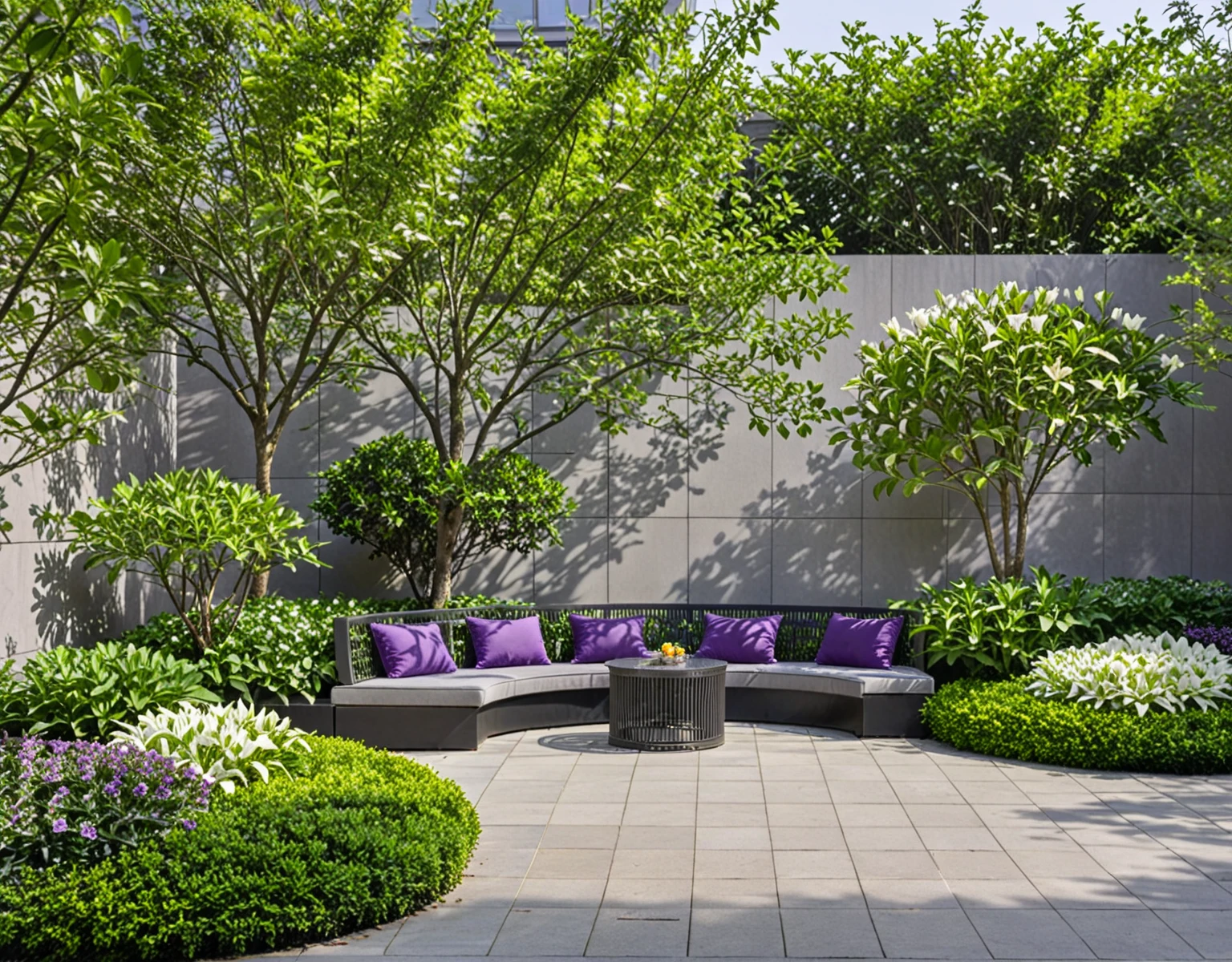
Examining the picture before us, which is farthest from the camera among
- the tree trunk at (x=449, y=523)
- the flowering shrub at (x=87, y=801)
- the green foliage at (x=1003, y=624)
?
the tree trunk at (x=449, y=523)

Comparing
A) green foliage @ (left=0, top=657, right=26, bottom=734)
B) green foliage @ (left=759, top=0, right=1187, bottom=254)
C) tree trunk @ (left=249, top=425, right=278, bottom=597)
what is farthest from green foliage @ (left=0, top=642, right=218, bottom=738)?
green foliage @ (left=759, top=0, right=1187, bottom=254)

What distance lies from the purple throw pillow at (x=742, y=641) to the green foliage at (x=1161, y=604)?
2.47m

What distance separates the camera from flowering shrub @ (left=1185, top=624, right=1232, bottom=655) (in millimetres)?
8852

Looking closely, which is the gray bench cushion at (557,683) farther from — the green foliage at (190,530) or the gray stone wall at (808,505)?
the gray stone wall at (808,505)

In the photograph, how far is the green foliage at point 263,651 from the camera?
25.1ft

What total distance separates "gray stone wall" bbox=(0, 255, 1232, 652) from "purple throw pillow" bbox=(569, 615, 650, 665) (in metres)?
1.16

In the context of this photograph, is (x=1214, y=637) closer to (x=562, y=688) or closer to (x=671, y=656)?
(x=671, y=656)

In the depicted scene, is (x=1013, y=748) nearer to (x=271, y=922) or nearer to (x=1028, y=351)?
(x=1028, y=351)

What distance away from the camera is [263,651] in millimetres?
7828

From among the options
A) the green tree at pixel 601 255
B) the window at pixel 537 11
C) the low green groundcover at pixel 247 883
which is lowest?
the low green groundcover at pixel 247 883

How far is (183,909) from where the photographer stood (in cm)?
405

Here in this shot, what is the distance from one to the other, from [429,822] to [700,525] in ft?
19.7

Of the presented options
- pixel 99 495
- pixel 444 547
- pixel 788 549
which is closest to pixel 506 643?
pixel 444 547

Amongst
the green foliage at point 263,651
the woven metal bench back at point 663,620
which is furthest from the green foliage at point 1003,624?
the green foliage at point 263,651
